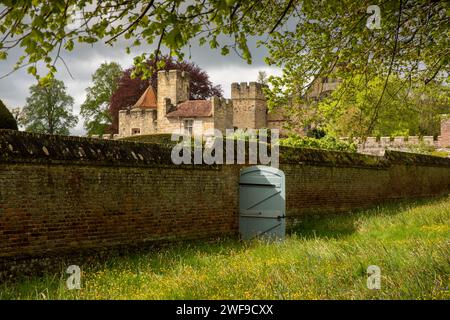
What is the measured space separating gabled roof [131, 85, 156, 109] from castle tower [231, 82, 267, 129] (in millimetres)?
7955

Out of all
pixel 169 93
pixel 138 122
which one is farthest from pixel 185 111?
pixel 138 122

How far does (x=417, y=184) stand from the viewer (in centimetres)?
2117

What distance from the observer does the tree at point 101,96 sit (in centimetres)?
5731

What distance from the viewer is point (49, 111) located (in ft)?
197

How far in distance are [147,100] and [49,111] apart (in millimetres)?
15881

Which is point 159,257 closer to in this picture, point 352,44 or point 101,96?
point 352,44

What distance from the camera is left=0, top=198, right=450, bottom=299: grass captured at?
582cm

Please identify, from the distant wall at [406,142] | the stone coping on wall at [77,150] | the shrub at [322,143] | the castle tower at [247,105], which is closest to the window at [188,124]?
the castle tower at [247,105]

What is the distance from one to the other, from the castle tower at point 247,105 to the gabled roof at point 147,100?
26.1ft

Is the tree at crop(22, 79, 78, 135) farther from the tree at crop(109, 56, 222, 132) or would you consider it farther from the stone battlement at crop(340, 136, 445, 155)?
the stone battlement at crop(340, 136, 445, 155)

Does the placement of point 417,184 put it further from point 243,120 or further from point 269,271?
point 243,120

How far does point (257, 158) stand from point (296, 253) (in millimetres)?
4263

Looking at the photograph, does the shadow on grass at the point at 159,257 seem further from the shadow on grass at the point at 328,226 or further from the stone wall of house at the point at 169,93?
the stone wall of house at the point at 169,93
